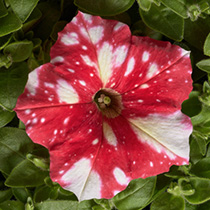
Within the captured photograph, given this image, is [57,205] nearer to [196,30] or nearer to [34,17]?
[34,17]

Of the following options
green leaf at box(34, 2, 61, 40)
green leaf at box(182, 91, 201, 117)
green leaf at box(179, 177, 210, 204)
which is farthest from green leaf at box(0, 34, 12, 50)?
green leaf at box(179, 177, 210, 204)

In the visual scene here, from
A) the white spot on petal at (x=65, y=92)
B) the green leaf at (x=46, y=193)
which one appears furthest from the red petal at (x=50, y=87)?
the green leaf at (x=46, y=193)

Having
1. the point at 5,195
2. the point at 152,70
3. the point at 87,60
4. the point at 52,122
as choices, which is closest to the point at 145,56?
the point at 152,70

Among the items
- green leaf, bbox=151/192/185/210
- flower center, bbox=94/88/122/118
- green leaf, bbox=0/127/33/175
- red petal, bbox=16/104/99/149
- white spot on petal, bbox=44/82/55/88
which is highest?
white spot on petal, bbox=44/82/55/88

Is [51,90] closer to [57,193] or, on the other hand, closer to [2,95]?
[2,95]

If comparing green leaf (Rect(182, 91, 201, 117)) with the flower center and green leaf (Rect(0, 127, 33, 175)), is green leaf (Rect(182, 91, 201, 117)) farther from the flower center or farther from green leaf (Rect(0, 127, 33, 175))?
green leaf (Rect(0, 127, 33, 175))
